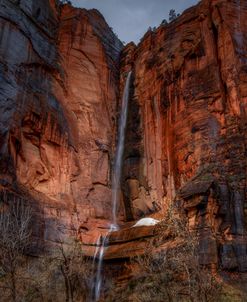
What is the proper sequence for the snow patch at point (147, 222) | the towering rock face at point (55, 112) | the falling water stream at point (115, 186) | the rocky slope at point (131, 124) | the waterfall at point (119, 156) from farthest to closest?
the waterfall at point (119, 156), the towering rock face at point (55, 112), the snow patch at point (147, 222), the falling water stream at point (115, 186), the rocky slope at point (131, 124)

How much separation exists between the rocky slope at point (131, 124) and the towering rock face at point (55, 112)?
0.12 m

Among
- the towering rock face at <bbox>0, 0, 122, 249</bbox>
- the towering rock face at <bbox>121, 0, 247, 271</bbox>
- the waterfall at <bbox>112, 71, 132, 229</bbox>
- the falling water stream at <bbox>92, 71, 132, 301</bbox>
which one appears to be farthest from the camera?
the waterfall at <bbox>112, 71, 132, 229</bbox>

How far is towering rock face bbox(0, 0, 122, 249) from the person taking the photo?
1243 inches

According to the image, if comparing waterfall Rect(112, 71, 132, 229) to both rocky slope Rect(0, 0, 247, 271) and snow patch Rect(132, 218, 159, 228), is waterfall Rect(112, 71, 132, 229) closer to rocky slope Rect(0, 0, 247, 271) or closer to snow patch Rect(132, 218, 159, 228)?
rocky slope Rect(0, 0, 247, 271)

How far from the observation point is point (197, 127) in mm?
32844

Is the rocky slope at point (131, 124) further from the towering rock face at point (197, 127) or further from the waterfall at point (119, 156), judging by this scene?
the waterfall at point (119, 156)

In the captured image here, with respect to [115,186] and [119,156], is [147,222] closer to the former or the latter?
[115,186]

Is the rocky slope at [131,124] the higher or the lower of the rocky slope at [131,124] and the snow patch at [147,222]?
the higher

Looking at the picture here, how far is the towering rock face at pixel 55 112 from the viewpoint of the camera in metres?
31.6

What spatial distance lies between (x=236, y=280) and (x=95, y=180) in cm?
1846

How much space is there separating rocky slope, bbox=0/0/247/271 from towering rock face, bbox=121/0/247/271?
103mm

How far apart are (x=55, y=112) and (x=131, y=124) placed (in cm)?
978

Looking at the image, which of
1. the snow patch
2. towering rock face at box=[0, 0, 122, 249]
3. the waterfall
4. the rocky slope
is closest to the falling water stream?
the waterfall

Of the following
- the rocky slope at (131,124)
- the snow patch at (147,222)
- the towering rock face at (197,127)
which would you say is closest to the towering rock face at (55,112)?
the rocky slope at (131,124)
